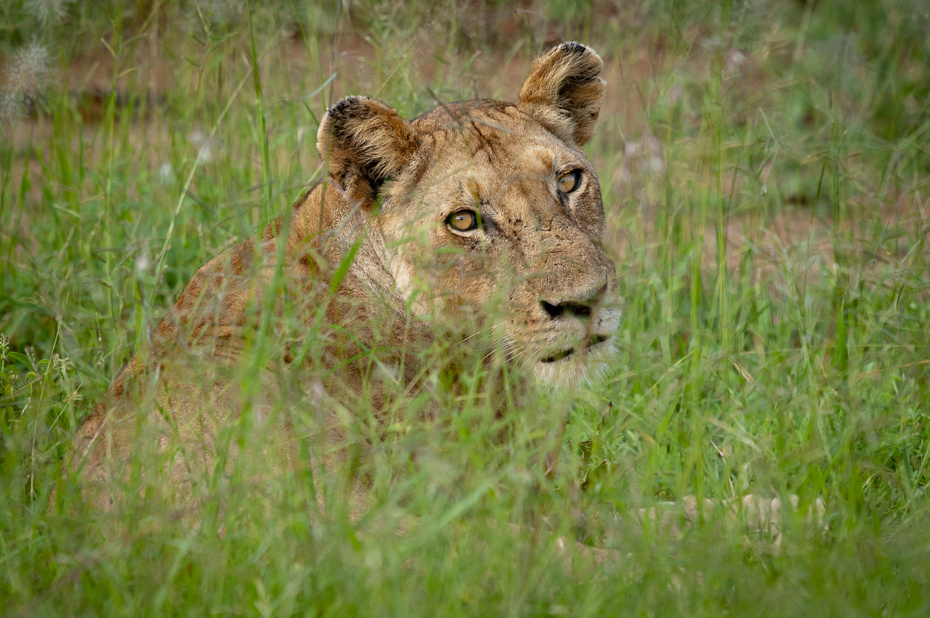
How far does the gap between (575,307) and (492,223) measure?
1.48 feet

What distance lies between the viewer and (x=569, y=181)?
3.58 meters

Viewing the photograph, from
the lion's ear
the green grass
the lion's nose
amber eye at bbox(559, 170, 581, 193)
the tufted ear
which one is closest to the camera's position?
the green grass

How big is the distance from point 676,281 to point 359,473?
2.63 m

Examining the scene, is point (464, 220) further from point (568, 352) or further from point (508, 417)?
point (508, 417)

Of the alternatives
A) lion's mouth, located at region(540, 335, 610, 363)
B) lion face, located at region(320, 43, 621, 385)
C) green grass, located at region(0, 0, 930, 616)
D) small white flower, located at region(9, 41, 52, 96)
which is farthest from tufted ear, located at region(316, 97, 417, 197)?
small white flower, located at region(9, 41, 52, 96)

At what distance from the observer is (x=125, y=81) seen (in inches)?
312

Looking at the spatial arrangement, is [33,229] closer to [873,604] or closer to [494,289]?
[494,289]

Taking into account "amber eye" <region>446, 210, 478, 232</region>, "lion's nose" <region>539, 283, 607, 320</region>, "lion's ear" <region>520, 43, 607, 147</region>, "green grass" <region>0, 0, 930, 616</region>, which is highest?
"lion's ear" <region>520, 43, 607, 147</region>

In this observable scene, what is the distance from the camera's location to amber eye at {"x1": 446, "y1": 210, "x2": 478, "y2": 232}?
332 centimetres

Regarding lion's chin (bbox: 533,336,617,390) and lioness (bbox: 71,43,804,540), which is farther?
lion's chin (bbox: 533,336,617,390)

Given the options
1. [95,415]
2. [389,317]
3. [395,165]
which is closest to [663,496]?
[389,317]

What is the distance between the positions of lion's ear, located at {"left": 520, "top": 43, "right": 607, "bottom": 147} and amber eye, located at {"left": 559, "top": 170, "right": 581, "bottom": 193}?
333 mm

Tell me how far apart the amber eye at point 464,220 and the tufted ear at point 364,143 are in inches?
11.6

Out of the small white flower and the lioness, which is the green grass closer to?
the small white flower
